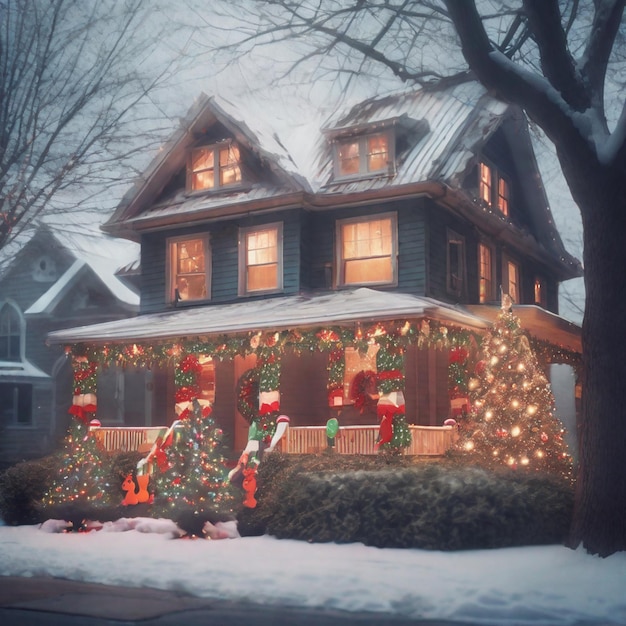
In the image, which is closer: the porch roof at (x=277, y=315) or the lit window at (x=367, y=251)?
the porch roof at (x=277, y=315)

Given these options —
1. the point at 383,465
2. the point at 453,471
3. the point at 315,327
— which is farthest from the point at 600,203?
the point at 315,327

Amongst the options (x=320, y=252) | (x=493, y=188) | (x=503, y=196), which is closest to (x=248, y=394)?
(x=320, y=252)

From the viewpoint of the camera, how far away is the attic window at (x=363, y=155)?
18.6 meters

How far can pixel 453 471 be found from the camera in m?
11.8

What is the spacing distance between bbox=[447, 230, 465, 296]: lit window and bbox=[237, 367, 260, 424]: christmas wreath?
204 inches

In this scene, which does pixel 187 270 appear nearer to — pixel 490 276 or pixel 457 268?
pixel 457 268

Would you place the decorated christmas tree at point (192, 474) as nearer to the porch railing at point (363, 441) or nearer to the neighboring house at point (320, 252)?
the porch railing at point (363, 441)

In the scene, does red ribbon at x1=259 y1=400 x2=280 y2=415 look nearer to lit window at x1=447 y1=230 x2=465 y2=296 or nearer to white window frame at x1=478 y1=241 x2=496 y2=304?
lit window at x1=447 y1=230 x2=465 y2=296

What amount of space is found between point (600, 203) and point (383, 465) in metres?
5.52

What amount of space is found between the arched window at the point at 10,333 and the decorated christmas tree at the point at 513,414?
20712mm

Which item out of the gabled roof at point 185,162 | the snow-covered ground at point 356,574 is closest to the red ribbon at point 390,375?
the snow-covered ground at point 356,574

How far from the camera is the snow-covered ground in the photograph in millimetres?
7465

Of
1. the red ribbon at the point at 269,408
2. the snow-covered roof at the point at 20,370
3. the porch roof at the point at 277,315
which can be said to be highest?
the porch roof at the point at 277,315

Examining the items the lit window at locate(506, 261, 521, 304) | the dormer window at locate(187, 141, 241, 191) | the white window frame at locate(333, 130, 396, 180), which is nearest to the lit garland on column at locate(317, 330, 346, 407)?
the white window frame at locate(333, 130, 396, 180)
